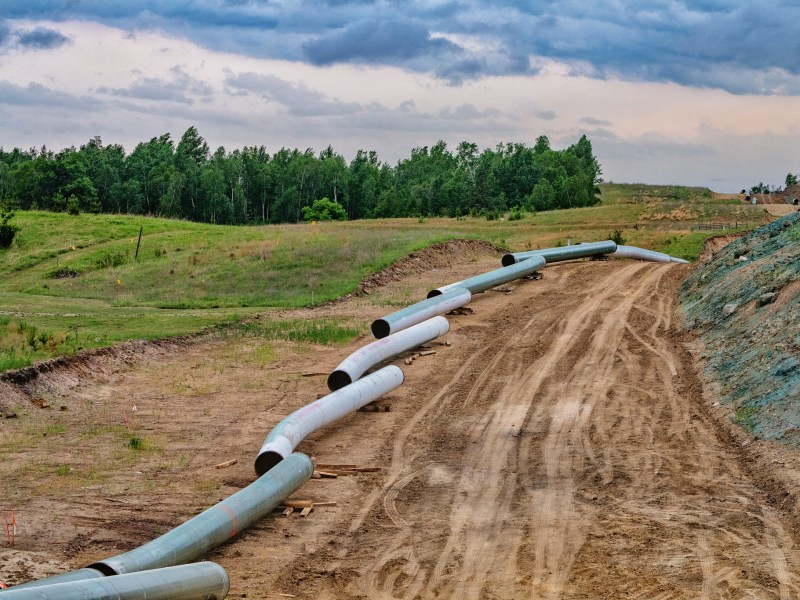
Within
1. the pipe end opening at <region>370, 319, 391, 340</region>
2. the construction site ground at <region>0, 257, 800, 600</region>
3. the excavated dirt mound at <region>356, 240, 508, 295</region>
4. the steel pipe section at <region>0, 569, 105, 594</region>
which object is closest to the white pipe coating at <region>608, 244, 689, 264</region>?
the excavated dirt mound at <region>356, 240, 508, 295</region>

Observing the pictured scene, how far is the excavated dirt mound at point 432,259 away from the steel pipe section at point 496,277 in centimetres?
418

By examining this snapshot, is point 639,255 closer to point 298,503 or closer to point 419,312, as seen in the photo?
point 419,312

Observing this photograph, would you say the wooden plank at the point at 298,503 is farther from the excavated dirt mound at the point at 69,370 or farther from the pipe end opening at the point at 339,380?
the excavated dirt mound at the point at 69,370

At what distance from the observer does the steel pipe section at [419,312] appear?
26.6m

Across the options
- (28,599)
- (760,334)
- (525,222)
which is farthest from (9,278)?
(28,599)

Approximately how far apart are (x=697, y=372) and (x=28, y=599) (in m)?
17.6

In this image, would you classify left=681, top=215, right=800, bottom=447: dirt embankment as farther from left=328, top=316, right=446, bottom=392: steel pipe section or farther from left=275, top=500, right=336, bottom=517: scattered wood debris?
left=275, top=500, right=336, bottom=517: scattered wood debris

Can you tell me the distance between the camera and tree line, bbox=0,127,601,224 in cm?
11525

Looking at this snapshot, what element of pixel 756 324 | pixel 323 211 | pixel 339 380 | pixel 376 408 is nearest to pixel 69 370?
pixel 339 380

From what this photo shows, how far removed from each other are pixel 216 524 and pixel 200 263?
3278 centimetres

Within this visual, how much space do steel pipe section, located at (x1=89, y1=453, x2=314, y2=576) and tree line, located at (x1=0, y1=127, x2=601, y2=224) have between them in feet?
319

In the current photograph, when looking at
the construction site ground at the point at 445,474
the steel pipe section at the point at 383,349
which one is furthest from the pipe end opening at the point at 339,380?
the construction site ground at the point at 445,474

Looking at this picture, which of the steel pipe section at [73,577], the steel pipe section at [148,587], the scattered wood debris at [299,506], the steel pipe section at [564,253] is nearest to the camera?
the steel pipe section at [148,587]

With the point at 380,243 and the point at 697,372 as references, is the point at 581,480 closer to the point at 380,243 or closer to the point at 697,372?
the point at 697,372
